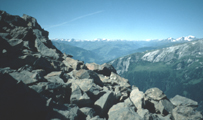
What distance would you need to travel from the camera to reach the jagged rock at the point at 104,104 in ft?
34.5

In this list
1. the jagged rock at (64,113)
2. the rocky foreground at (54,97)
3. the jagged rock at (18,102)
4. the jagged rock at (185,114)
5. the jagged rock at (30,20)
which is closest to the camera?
the jagged rock at (18,102)

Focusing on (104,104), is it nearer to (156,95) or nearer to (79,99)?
(79,99)

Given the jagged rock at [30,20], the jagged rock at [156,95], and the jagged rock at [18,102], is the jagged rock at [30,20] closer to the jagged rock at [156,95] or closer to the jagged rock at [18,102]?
the jagged rock at [18,102]

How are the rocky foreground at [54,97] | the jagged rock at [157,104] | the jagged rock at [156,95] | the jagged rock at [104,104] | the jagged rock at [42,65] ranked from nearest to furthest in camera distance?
1. the rocky foreground at [54,97]
2. the jagged rock at [104,104]
3. the jagged rock at [157,104]
4. the jagged rock at [42,65]
5. the jagged rock at [156,95]

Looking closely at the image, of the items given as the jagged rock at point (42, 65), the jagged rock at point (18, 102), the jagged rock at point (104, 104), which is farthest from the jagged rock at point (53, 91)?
the jagged rock at point (42, 65)

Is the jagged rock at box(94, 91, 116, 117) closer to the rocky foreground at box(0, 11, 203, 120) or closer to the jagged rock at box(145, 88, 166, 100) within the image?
the rocky foreground at box(0, 11, 203, 120)

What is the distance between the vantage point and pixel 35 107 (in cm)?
720

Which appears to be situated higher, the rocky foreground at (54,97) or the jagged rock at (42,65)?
the jagged rock at (42,65)

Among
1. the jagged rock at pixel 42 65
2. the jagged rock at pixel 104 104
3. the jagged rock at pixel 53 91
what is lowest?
the jagged rock at pixel 104 104

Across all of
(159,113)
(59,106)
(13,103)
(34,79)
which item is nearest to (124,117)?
(59,106)

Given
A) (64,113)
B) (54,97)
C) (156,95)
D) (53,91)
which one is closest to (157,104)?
(156,95)

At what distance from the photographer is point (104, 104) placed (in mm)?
10773

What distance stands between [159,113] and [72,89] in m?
11.8

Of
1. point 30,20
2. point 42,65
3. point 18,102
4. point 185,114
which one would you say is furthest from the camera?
point 30,20
